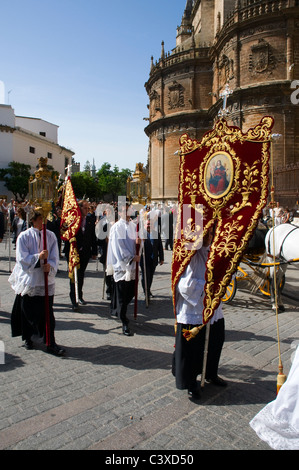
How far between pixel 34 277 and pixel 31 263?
0.21 m

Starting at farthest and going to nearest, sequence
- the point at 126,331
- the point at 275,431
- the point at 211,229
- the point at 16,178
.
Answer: the point at 16,178 < the point at 126,331 < the point at 211,229 < the point at 275,431

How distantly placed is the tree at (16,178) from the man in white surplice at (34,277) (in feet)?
135

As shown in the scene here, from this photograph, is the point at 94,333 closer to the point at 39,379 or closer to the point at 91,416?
the point at 39,379

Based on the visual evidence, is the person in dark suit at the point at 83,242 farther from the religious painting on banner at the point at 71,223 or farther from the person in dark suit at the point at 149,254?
the person in dark suit at the point at 149,254

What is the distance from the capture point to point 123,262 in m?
5.86

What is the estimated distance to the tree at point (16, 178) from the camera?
44188mm

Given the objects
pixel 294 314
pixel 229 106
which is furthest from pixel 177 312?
pixel 229 106

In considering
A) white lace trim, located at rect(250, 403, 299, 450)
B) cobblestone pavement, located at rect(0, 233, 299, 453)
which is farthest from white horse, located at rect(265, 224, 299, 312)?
white lace trim, located at rect(250, 403, 299, 450)

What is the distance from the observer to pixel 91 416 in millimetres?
3389

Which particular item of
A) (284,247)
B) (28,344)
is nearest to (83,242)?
(28,344)

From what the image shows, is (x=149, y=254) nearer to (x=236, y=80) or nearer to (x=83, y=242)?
(x=83, y=242)

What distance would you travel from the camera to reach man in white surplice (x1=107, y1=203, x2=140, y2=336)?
580 cm

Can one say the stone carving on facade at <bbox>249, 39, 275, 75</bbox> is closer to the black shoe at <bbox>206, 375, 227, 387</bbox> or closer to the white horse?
the white horse

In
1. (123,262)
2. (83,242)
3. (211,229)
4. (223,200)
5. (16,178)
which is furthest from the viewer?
(16,178)
